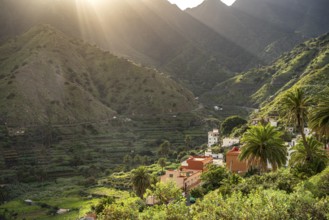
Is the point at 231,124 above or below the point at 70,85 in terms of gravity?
below

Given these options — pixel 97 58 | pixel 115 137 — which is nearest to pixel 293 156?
pixel 115 137

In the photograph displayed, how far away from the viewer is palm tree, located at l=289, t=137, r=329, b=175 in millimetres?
40000

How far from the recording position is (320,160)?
41.4m

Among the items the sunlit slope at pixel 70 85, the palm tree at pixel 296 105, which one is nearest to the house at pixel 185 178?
the palm tree at pixel 296 105

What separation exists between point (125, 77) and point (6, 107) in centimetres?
6119

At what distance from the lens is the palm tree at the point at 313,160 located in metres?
40.0

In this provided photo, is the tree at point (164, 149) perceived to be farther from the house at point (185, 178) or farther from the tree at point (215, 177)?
the tree at point (215, 177)

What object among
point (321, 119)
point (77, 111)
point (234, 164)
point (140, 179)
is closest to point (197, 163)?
point (234, 164)

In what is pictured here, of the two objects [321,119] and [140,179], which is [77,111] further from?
[321,119]

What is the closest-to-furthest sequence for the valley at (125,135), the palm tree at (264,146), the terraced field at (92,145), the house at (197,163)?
the valley at (125,135) < the palm tree at (264,146) < the house at (197,163) < the terraced field at (92,145)

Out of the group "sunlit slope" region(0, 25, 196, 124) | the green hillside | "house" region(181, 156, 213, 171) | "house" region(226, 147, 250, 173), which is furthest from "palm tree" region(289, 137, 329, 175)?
"sunlit slope" region(0, 25, 196, 124)

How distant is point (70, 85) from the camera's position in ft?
498

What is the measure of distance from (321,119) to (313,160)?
4.86m

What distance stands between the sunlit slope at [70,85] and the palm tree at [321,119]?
101891 mm
